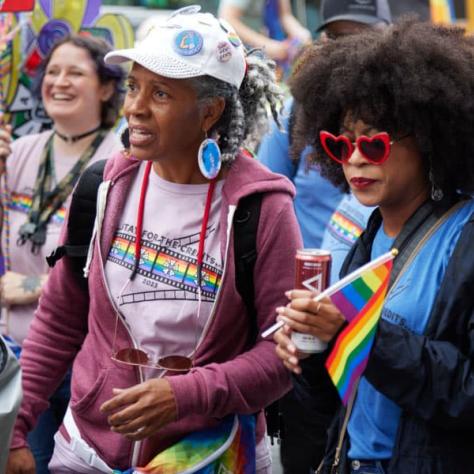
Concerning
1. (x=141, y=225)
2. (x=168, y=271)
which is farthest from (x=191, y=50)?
(x=168, y=271)

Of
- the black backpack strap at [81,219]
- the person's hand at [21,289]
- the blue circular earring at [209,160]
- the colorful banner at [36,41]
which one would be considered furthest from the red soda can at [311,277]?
the colorful banner at [36,41]

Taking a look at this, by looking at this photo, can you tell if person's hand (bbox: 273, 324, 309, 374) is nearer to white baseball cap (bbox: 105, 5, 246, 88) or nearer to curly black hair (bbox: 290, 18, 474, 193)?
curly black hair (bbox: 290, 18, 474, 193)

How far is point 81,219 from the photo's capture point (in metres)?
3.71

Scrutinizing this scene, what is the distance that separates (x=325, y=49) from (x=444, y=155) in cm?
54

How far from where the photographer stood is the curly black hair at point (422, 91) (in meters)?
3.17

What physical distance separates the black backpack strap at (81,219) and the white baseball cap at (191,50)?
1.31 ft

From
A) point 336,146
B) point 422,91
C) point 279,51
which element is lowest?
point 279,51

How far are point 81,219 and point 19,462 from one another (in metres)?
0.79

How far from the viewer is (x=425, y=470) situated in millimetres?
2924

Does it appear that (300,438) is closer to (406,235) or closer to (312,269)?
(406,235)

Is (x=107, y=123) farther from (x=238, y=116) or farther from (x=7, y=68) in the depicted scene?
(x=238, y=116)

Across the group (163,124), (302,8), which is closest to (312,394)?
(163,124)

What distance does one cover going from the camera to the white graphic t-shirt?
11.4 ft

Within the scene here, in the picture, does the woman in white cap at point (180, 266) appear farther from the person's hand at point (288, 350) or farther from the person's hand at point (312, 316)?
the person's hand at point (312, 316)
